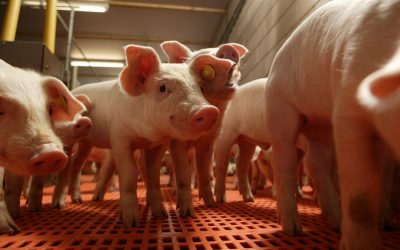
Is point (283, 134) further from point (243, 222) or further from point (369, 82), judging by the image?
point (369, 82)

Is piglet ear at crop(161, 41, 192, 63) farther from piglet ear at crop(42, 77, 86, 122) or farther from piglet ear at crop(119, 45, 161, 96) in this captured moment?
piglet ear at crop(42, 77, 86, 122)

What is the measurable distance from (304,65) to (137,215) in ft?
3.57

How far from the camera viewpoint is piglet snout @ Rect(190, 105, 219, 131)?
4.94 feet

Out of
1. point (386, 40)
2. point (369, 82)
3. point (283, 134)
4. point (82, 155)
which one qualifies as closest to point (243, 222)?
point (283, 134)

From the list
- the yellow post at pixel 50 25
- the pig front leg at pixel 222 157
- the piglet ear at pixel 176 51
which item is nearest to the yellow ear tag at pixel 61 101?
the piglet ear at pixel 176 51

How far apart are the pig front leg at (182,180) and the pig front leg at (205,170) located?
42 centimetres

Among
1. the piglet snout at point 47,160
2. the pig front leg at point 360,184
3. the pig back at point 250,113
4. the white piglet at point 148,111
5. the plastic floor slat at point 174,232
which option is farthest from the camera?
the pig back at point 250,113

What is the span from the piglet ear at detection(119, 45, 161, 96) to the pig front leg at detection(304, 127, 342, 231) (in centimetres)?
88

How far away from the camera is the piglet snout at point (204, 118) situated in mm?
1507

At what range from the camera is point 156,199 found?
2.12m

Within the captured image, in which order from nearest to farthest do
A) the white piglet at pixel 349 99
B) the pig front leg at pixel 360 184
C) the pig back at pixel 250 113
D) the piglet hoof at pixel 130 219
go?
the white piglet at pixel 349 99
the pig front leg at pixel 360 184
the piglet hoof at pixel 130 219
the pig back at pixel 250 113

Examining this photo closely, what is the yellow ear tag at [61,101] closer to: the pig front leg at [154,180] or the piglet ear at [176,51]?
the pig front leg at [154,180]

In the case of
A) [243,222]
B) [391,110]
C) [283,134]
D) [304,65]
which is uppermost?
[304,65]

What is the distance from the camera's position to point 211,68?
198 cm
